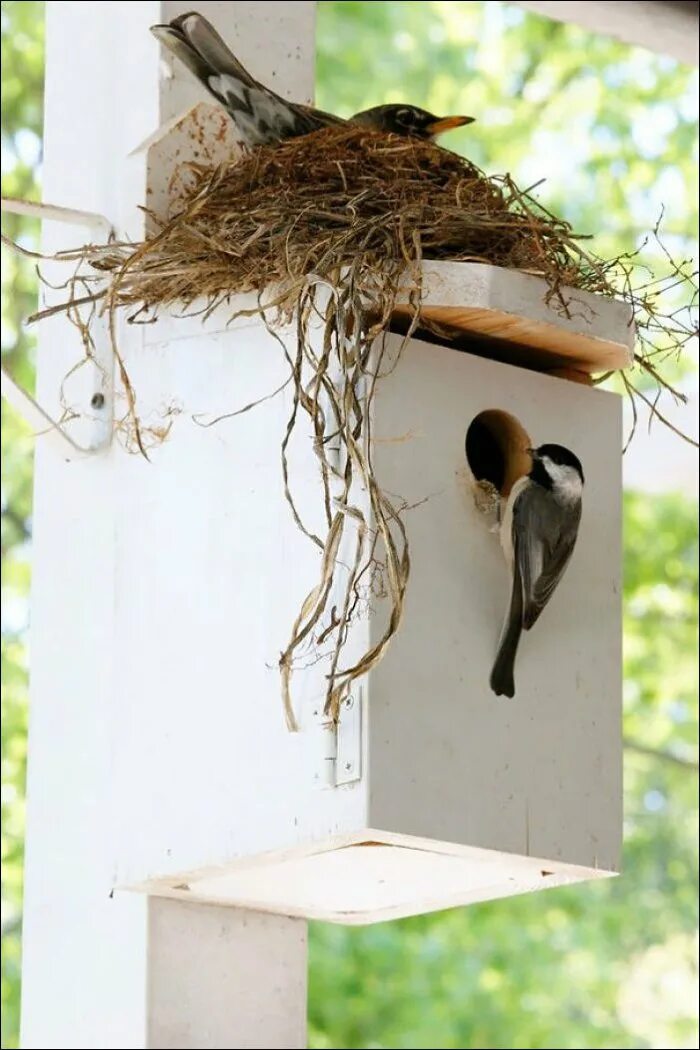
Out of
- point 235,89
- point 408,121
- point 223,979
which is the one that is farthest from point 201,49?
point 223,979

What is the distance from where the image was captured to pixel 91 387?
3240mm

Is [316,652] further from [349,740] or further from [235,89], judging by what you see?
[235,89]

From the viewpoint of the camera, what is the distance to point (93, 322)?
324 centimetres

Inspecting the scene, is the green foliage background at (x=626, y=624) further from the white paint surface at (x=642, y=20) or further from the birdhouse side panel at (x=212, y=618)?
the birdhouse side panel at (x=212, y=618)

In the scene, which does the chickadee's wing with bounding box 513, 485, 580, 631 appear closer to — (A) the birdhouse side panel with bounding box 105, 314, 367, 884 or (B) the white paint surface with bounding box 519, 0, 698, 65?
(A) the birdhouse side panel with bounding box 105, 314, 367, 884

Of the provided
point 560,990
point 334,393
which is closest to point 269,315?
point 334,393

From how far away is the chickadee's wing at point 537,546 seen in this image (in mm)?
2844

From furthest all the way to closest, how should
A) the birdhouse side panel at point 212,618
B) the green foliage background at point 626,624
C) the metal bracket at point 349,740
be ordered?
the green foliage background at point 626,624 → the birdhouse side panel at point 212,618 → the metal bracket at point 349,740

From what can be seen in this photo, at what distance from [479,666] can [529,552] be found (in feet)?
0.47

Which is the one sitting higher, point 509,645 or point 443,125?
point 443,125

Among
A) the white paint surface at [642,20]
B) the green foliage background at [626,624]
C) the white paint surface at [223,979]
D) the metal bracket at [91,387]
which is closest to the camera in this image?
the white paint surface at [223,979]

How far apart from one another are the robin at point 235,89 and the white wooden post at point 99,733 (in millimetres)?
124

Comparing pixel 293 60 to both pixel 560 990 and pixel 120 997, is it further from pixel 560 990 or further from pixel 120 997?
pixel 560 990

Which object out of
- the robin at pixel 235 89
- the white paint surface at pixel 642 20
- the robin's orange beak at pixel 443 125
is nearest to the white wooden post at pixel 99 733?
the robin at pixel 235 89
